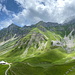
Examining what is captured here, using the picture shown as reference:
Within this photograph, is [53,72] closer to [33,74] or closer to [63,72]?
[63,72]

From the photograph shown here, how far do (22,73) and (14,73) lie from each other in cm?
974

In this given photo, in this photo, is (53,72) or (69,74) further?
(53,72)

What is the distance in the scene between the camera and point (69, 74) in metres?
133

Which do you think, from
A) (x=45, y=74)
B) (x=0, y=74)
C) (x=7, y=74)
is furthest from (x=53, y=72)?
(x=0, y=74)

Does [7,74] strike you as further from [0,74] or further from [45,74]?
[45,74]

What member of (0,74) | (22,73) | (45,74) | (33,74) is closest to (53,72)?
(45,74)

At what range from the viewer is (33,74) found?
137750 mm

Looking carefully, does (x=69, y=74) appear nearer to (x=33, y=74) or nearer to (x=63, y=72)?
(x=63, y=72)

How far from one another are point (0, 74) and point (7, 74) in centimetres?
1020

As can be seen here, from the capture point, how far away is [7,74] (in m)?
142

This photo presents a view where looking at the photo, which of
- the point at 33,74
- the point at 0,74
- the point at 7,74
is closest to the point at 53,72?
the point at 33,74

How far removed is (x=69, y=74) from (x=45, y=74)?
28182 mm

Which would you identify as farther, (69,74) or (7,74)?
(7,74)

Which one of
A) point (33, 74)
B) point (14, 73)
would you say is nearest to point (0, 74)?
point (14, 73)
